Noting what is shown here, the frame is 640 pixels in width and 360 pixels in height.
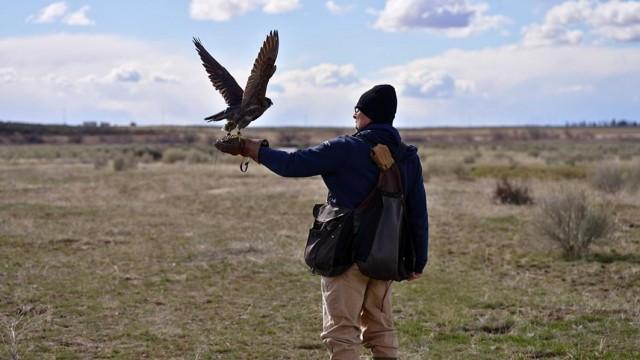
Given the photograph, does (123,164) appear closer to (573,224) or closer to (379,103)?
(573,224)

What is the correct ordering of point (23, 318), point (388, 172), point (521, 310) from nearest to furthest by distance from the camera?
1. point (388, 172)
2. point (23, 318)
3. point (521, 310)

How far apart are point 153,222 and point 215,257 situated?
5.60m

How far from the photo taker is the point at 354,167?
493cm

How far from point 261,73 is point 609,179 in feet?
71.2

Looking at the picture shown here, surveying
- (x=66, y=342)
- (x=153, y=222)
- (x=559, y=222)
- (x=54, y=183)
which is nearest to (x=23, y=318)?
(x=66, y=342)

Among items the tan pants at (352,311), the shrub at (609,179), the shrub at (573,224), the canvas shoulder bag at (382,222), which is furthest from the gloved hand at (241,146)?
the shrub at (609,179)

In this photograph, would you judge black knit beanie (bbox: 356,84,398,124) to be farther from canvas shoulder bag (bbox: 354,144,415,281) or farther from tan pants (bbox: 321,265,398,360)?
tan pants (bbox: 321,265,398,360)

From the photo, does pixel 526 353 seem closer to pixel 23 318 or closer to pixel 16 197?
pixel 23 318

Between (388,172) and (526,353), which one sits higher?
(388,172)

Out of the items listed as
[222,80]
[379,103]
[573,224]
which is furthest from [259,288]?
[379,103]

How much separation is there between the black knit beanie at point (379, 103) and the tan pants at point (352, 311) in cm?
93

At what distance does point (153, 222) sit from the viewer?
61.5ft

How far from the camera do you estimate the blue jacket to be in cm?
481

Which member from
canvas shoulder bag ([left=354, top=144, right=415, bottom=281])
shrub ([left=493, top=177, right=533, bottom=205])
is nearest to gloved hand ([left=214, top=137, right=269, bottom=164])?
canvas shoulder bag ([left=354, top=144, right=415, bottom=281])
